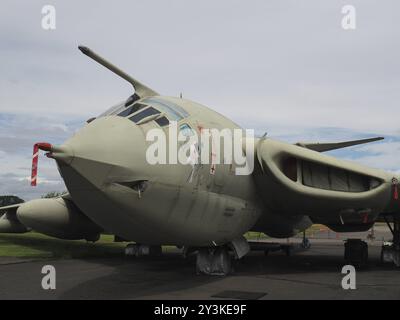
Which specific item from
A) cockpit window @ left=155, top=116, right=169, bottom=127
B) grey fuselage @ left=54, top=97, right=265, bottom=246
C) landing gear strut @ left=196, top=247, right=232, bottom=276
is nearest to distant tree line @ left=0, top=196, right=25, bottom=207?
landing gear strut @ left=196, top=247, right=232, bottom=276

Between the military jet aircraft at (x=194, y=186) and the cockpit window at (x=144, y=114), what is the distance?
0.9 inches

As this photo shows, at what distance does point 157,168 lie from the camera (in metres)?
7.46

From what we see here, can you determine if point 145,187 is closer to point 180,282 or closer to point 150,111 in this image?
point 150,111

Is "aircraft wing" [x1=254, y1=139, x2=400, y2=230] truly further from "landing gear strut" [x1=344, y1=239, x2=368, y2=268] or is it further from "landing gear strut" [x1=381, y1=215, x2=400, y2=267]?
"landing gear strut" [x1=381, y1=215, x2=400, y2=267]

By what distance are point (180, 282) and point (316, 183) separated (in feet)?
13.6

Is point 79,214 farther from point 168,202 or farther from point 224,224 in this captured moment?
point 168,202

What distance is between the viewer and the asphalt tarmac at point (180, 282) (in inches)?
320

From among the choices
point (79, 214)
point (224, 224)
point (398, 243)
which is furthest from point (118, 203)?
point (398, 243)

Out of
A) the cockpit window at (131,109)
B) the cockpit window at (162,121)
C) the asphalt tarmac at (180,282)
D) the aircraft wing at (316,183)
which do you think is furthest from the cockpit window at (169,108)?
the asphalt tarmac at (180,282)

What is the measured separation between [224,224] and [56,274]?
473 centimetres

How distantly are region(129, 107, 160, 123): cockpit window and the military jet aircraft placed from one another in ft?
0.07

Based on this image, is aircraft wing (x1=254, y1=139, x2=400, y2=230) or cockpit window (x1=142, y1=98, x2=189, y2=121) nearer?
cockpit window (x1=142, y1=98, x2=189, y2=121)

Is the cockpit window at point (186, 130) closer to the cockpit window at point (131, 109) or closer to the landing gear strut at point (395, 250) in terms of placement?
the cockpit window at point (131, 109)

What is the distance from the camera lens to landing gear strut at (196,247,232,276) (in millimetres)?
10680
